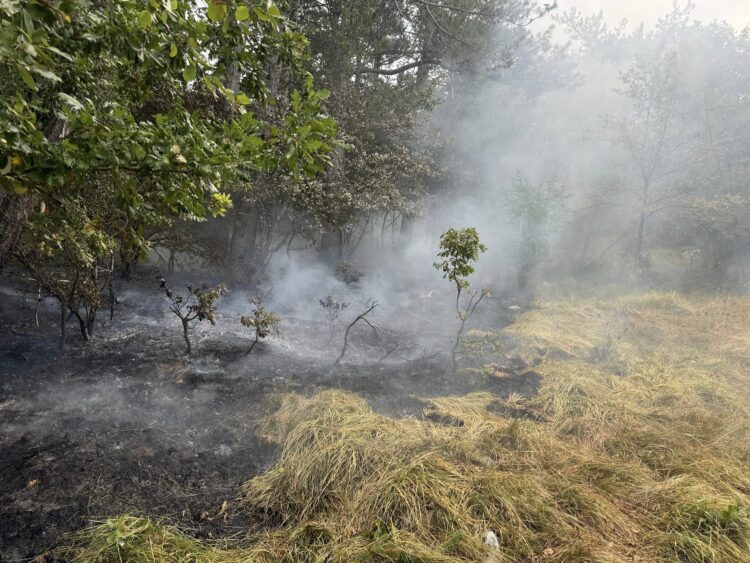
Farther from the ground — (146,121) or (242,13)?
(242,13)

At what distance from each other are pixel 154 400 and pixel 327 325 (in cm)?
380

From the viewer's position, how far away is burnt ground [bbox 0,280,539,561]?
2900 millimetres

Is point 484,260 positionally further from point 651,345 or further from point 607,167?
point 651,345

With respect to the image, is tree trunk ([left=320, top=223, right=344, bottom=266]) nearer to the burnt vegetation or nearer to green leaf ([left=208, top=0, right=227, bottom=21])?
the burnt vegetation

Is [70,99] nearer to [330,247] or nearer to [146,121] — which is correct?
[146,121]

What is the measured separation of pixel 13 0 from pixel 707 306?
463 inches

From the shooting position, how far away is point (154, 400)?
4.38 meters

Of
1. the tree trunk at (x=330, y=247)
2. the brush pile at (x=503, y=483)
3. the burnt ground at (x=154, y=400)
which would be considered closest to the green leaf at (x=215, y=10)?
the brush pile at (x=503, y=483)

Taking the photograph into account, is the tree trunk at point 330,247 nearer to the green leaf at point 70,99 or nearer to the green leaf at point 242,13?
the green leaf at point 70,99

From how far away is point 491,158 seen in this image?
15891mm

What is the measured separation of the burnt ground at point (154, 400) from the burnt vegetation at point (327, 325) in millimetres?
30

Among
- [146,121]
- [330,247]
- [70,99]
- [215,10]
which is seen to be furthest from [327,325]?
[215,10]

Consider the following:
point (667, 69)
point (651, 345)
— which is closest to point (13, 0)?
point (651, 345)

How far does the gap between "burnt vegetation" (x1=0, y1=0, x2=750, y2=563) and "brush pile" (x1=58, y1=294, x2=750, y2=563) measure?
3 cm
